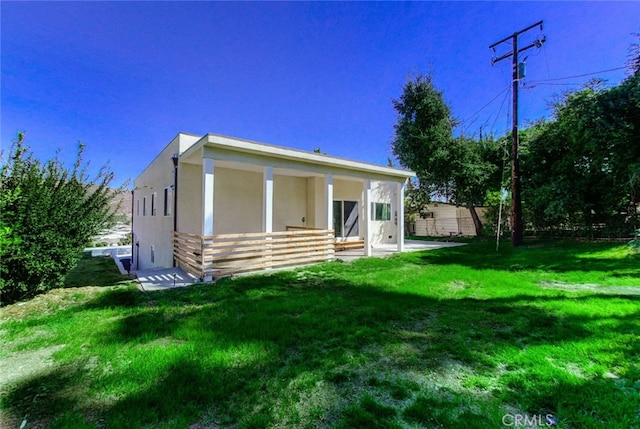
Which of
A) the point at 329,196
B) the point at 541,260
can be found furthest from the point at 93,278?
the point at 541,260

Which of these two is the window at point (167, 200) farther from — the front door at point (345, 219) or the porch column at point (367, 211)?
the porch column at point (367, 211)

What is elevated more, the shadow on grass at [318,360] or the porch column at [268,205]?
the porch column at [268,205]

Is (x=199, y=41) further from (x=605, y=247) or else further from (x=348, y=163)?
(x=605, y=247)

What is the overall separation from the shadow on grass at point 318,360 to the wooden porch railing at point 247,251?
1702 millimetres

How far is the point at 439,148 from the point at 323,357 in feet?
50.0

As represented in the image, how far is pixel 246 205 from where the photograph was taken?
9297 millimetres

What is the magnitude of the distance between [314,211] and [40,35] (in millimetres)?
8597

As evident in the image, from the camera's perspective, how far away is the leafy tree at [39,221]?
4211 millimetres

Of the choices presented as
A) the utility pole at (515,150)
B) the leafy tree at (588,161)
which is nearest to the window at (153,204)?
the utility pole at (515,150)

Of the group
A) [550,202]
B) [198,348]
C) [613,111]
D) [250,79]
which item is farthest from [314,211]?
[613,111]

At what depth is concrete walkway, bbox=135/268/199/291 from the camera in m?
5.80

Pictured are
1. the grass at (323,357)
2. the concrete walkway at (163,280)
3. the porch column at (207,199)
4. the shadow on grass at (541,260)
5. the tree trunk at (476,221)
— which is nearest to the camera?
the grass at (323,357)

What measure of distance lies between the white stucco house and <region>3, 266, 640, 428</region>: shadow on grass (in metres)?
2.48

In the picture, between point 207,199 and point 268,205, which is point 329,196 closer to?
point 268,205
